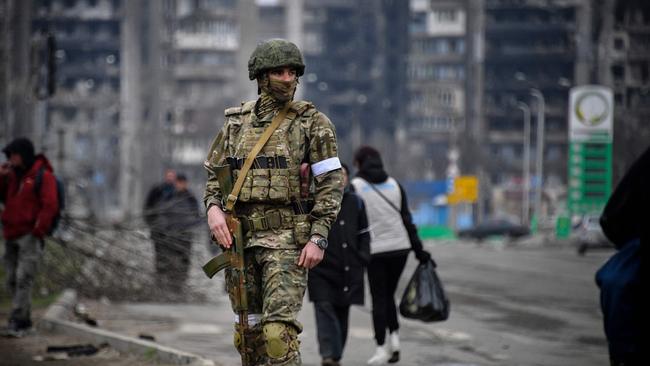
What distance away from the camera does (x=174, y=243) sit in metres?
15.5

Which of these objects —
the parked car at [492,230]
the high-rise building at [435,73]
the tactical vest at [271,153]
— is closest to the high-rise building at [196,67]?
the high-rise building at [435,73]

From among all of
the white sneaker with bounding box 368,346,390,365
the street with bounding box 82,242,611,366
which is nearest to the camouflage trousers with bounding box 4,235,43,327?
the street with bounding box 82,242,611,366

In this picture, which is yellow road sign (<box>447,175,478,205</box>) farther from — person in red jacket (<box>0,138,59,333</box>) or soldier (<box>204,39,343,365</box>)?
soldier (<box>204,39,343,365</box>)

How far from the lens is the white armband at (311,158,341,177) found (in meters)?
6.53

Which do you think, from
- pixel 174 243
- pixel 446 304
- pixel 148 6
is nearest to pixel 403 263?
pixel 446 304

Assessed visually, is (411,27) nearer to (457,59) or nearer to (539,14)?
(457,59)

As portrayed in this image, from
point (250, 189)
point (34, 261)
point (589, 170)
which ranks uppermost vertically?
point (250, 189)

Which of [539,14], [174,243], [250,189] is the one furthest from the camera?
[539,14]

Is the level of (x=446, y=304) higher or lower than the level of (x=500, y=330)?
higher

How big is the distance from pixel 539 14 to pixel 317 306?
108781 mm

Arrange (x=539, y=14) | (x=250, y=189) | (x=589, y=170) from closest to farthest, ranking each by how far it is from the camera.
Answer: (x=250, y=189), (x=589, y=170), (x=539, y=14)

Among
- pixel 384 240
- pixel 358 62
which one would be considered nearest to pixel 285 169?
pixel 384 240

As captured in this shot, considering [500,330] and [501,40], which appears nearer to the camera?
[500,330]

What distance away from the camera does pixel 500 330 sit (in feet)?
45.2
